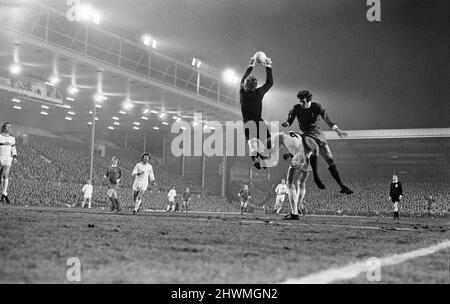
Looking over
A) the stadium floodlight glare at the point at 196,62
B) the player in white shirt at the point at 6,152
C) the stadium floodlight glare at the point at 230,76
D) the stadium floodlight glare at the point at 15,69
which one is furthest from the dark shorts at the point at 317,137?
the stadium floodlight glare at the point at 230,76

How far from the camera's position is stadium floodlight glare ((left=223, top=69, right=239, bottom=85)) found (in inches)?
1539

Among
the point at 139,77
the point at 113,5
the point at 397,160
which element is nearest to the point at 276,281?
the point at 113,5

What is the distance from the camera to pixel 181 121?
48.0 metres

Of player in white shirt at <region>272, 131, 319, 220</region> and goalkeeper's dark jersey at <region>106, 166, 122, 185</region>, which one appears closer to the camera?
player in white shirt at <region>272, 131, 319, 220</region>

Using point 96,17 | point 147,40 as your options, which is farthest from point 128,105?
point 96,17

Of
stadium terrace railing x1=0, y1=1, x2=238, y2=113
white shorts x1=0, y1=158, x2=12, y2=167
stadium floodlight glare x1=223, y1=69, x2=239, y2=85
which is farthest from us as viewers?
stadium floodlight glare x1=223, y1=69, x2=239, y2=85

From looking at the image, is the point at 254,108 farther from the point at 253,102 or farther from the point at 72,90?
the point at 72,90

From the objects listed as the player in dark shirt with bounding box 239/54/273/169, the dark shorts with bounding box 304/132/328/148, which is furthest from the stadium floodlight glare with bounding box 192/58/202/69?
the player in dark shirt with bounding box 239/54/273/169

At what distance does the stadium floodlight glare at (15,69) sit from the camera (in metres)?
28.8

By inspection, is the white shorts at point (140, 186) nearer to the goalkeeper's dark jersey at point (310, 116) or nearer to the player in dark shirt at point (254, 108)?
the goalkeeper's dark jersey at point (310, 116)

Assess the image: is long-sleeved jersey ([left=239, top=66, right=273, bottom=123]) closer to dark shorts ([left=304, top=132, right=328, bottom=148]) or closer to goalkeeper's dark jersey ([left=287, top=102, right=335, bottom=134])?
goalkeeper's dark jersey ([left=287, top=102, right=335, bottom=134])

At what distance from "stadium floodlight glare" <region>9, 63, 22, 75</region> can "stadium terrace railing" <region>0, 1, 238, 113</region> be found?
222cm

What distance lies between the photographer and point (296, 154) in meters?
9.59

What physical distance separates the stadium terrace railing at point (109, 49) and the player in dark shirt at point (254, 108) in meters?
18.1
